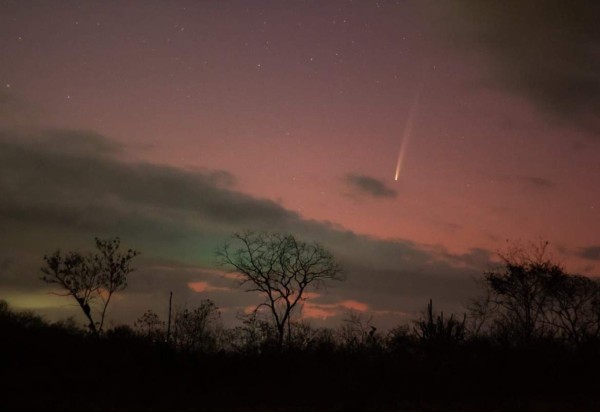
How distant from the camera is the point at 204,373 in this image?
2481 centimetres

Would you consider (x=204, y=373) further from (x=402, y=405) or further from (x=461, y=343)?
(x=461, y=343)

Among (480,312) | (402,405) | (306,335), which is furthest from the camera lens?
(480,312)

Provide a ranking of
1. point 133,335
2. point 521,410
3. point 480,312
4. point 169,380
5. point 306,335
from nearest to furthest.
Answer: point 521,410, point 169,380, point 133,335, point 306,335, point 480,312

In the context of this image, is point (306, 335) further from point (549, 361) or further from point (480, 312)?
point (480, 312)

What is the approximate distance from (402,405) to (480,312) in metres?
23.2

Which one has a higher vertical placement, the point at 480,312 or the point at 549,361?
the point at 480,312

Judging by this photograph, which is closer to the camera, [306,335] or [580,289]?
[306,335]

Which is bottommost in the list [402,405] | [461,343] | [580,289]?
[402,405]

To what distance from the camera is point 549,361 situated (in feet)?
95.6

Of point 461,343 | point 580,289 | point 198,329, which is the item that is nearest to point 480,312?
point 580,289

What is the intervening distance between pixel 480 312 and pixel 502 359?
50.0 ft

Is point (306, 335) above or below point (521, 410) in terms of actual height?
above

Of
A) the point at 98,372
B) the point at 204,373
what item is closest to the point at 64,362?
the point at 98,372

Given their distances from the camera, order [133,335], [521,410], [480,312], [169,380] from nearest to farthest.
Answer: [521,410], [169,380], [133,335], [480,312]
